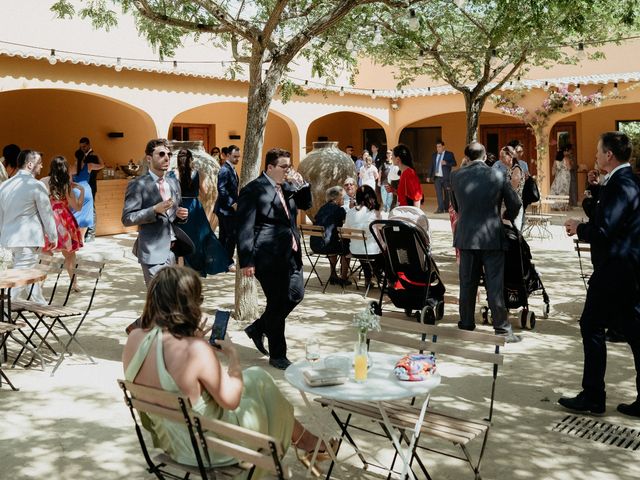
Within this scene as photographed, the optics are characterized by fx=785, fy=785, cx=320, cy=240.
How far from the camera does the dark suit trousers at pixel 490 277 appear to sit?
22.1 feet

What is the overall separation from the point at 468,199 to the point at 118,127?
45.1 feet

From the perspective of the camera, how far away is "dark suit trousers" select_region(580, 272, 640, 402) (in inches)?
189

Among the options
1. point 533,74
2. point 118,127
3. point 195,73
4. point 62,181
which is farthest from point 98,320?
point 533,74

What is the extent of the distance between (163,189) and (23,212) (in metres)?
1.45

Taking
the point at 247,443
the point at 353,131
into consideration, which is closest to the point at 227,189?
the point at 247,443

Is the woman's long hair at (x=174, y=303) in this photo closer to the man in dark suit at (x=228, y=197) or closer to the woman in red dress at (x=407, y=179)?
the woman in red dress at (x=407, y=179)

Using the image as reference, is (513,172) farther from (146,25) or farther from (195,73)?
(195,73)

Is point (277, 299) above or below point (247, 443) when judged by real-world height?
above

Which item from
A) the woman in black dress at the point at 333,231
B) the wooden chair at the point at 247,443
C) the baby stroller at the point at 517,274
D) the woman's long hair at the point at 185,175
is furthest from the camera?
the woman's long hair at the point at 185,175

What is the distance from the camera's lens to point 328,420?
483cm

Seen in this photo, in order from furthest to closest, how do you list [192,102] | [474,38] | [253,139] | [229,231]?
[192,102] → [474,38] → [229,231] → [253,139]

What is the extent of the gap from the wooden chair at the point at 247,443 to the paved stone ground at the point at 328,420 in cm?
104

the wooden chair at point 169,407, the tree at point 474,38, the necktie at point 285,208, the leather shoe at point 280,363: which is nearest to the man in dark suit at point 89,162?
the tree at point 474,38

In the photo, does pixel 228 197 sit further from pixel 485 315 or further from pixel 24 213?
pixel 485 315
